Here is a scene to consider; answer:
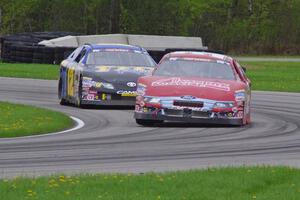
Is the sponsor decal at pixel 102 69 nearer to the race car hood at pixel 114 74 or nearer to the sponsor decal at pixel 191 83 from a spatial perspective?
the race car hood at pixel 114 74

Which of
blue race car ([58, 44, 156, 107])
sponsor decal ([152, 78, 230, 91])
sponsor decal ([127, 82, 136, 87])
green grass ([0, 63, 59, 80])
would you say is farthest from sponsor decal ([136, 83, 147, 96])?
green grass ([0, 63, 59, 80])

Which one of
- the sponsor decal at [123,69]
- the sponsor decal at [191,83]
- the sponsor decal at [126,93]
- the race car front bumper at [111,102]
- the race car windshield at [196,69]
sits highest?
the race car windshield at [196,69]

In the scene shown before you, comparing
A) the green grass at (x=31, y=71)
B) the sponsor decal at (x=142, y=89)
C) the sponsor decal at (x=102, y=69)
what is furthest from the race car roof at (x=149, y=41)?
the sponsor decal at (x=142, y=89)

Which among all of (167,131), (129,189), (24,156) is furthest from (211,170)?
(167,131)

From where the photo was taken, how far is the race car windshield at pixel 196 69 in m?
17.3

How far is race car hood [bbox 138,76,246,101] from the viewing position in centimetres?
1627

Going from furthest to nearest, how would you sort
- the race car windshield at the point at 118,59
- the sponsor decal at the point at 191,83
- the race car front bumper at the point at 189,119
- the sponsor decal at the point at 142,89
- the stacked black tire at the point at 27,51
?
the stacked black tire at the point at 27,51 < the race car windshield at the point at 118,59 < the sponsor decal at the point at 142,89 < the sponsor decal at the point at 191,83 < the race car front bumper at the point at 189,119

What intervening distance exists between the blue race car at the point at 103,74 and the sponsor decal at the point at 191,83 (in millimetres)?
2590

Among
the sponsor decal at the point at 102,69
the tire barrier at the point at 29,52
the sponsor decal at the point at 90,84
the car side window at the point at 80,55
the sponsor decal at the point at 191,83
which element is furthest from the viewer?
the tire barrier at the point at 29,52

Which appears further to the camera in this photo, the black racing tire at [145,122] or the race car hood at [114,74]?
the race car hood at [114,74]

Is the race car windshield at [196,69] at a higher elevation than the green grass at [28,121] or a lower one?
higher

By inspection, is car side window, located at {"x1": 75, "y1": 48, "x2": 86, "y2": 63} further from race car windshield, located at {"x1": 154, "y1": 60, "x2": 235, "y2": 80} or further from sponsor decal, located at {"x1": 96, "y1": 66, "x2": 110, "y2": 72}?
race car windshield, located at {"x1": 154, "y1": 60, "x2": 235, "y2": 80}

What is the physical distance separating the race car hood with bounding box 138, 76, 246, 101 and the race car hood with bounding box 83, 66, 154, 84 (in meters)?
3.33

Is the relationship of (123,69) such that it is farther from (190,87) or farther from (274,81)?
(274,81)
